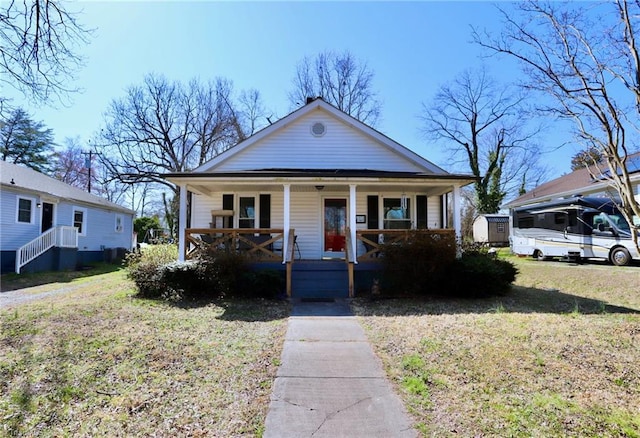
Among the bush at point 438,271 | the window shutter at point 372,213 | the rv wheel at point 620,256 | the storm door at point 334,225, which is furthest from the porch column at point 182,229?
the rv wheel at point 620,256

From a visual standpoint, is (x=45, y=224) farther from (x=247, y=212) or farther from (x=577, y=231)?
(x=577, y=231)

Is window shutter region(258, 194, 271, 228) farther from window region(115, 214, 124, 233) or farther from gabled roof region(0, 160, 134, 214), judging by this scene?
window region(115, 214, 124, 233)

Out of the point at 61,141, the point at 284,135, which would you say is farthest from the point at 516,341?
the point at 61,141

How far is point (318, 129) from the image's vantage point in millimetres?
13477

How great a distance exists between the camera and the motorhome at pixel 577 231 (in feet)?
44.1

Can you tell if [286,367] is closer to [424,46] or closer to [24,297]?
[24,297]

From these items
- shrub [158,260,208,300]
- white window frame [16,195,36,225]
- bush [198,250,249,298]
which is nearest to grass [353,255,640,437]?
bush [198,250,249,298]

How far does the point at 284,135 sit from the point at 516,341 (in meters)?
10.4

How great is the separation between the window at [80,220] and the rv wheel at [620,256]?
81.8ft

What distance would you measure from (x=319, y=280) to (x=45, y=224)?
1523 cm

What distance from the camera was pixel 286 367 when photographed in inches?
180

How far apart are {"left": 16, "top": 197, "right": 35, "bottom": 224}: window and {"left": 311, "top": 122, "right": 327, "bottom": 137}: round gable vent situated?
13.2 meters

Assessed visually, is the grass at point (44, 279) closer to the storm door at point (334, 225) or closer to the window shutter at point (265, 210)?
the window shutter at point (265, 210)

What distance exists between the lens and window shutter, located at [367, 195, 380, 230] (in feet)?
43.1
